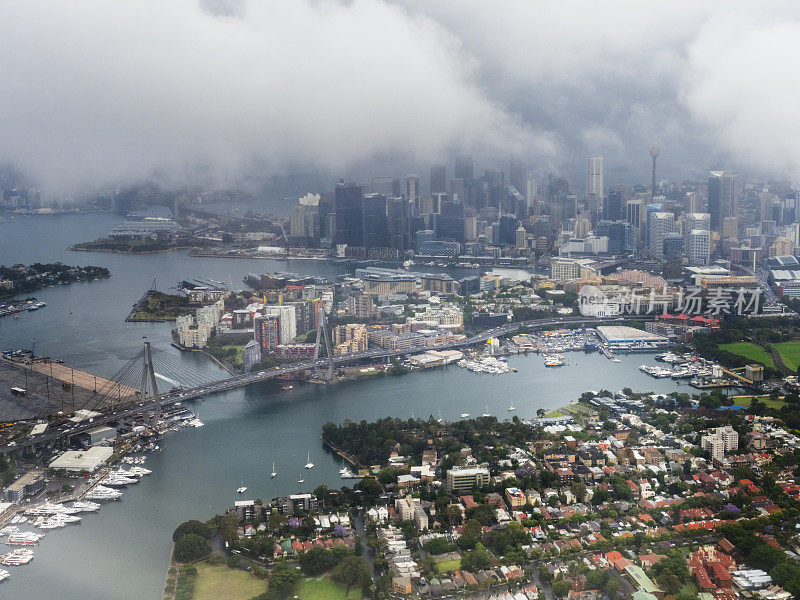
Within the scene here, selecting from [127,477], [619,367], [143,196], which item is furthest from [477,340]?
[143,196]

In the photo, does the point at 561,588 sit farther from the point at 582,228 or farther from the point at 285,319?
the point at 582,228

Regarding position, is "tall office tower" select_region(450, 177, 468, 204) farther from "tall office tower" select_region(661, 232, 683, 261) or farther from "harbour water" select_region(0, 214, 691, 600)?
"harbour water" select_region(0, 214, 691, 600)

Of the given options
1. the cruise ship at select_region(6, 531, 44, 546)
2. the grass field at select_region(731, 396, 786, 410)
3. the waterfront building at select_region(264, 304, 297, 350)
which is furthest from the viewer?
the waterfront building at select_region(264, 304, 297, 350)

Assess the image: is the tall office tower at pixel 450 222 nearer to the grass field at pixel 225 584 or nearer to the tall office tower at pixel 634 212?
the tall office tower at pixel 634 212

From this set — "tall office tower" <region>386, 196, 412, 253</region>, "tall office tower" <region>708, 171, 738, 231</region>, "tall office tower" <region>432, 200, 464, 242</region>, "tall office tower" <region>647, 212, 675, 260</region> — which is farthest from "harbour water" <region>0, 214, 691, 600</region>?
"tall office tower" <region>708, 171, 738, 231</region>

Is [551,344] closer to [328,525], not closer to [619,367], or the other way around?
[619,367]

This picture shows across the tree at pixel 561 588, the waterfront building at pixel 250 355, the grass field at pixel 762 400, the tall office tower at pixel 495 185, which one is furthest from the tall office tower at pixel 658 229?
the tree at pixel 561 588
